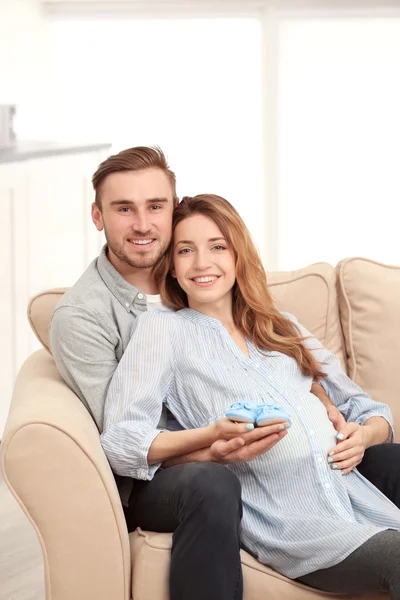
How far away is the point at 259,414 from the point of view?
1.71 meters

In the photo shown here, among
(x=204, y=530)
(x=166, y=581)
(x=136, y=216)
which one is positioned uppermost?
(x=136, y=216)

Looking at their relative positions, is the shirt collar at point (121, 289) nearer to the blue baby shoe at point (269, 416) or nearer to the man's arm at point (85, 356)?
the man's arm at point (85, 356)

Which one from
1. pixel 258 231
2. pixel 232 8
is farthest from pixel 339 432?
pixel 232 8

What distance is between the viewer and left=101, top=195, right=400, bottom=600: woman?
1.70 meters

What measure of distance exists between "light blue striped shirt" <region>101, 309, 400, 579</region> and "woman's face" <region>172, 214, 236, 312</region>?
0.06 m

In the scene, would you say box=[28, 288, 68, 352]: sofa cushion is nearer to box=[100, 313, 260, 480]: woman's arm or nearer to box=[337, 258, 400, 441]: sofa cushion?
box=[100, 313, 260, 480]: woman's arm

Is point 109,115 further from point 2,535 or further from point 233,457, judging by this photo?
point 233,457

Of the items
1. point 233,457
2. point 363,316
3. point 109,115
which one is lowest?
point 233,457

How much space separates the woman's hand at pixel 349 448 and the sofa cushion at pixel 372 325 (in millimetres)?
273

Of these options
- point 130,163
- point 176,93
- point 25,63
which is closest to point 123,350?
point 130,163

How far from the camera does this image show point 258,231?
4176 mm

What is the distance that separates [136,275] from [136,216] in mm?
132

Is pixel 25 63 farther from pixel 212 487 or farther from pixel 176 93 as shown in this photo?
pixel 212 487

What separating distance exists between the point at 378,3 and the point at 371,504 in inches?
106
